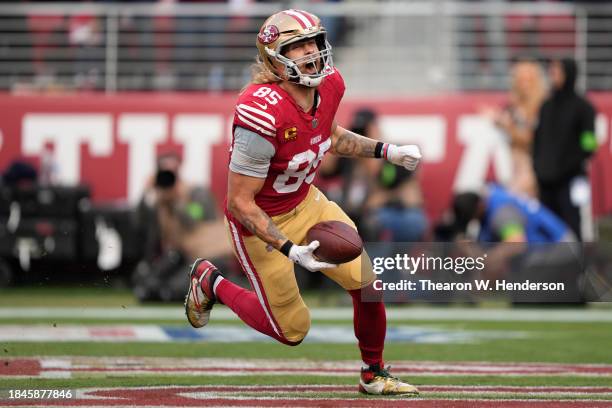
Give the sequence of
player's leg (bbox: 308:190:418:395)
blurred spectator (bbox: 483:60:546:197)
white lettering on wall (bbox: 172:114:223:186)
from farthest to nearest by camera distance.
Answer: white lettering on wall (bbox: 172:114:223:186), blurred spectator (bbox: 483:60:546:197), player's leg (bbox: 308:190:418:395)

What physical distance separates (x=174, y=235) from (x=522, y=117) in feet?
12.6

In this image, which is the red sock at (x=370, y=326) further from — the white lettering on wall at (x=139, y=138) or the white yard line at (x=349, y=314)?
the white lettering on wall at (x=139, y=138)

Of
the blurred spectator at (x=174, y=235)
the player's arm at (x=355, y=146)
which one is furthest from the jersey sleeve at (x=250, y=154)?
the blurred spectator at (x=174, y=235)

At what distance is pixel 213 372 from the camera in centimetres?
765

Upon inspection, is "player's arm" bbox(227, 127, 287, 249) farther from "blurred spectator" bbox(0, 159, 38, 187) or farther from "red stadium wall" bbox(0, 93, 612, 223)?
"red stadium wall" bbox(0, 93, 612, 223)

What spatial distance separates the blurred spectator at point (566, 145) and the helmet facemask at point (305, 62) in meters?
6.98

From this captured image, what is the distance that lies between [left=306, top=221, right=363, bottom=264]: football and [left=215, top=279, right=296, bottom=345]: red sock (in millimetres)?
729

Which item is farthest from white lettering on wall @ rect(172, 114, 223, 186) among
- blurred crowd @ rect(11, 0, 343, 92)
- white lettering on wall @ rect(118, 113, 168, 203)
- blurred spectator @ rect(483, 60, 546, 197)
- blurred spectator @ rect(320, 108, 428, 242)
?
blurred spectator @ rect(483, 60, 546, 197)

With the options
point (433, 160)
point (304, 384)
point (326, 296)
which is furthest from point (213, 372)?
point (433, 160)

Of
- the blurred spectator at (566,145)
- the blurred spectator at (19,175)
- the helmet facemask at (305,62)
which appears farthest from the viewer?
the blurred spectator at (19,175)

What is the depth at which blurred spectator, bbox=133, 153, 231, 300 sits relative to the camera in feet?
43.4

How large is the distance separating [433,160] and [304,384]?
810 cm

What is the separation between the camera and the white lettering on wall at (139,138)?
15.1 metres

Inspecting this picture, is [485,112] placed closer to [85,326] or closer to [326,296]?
[326,296]
